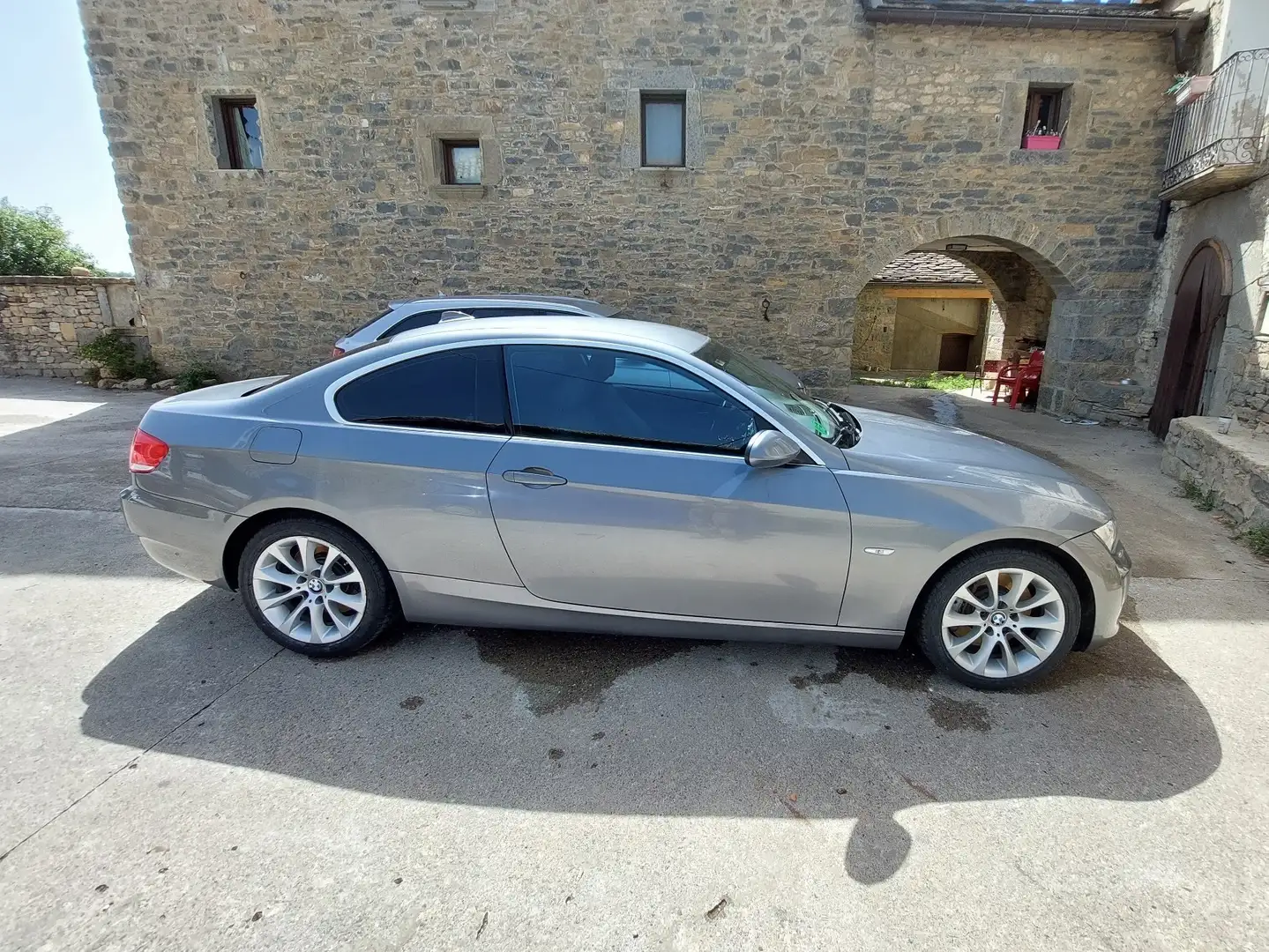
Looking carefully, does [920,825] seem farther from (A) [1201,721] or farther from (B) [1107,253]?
(B) [1107,253]

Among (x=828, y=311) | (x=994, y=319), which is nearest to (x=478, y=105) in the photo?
(x=828, y=311)

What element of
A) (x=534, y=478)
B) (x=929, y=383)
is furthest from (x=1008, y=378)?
(x=534, y=478)

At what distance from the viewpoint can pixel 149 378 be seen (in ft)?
35.4

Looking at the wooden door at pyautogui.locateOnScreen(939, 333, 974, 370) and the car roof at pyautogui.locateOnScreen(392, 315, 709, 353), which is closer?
the car roof at pyautogui.locateOnScreen(392, 315, 709, 353)

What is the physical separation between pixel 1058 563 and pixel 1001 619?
1.11 ft

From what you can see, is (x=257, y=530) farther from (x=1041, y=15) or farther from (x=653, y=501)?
(x=1041, y=15)

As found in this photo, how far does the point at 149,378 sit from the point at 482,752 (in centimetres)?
1163

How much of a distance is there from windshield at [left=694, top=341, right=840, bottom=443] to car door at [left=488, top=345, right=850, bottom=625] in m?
0.25

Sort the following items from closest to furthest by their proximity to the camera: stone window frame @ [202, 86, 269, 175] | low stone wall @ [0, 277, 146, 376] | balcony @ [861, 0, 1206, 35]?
balcony @ [861, 0, 1206, 35]
stone window frame @ [202, 86, 269, 175]
low stone wall @ [0, 277, 146, 376]

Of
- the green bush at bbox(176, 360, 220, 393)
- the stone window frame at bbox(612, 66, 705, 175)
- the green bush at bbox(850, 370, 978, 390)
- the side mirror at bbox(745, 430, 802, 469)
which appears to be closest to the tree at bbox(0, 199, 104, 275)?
the green bush at bbox(176, 360, 220, 393)

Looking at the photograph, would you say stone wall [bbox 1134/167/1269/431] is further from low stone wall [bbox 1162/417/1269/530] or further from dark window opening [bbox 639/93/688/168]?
dark window opening [bbox 639/93/688/168]

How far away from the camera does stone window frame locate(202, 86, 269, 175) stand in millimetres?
9414

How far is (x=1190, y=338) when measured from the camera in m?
8.17

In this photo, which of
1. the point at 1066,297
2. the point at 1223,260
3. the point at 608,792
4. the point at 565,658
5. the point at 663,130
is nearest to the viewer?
the point at 608,792
